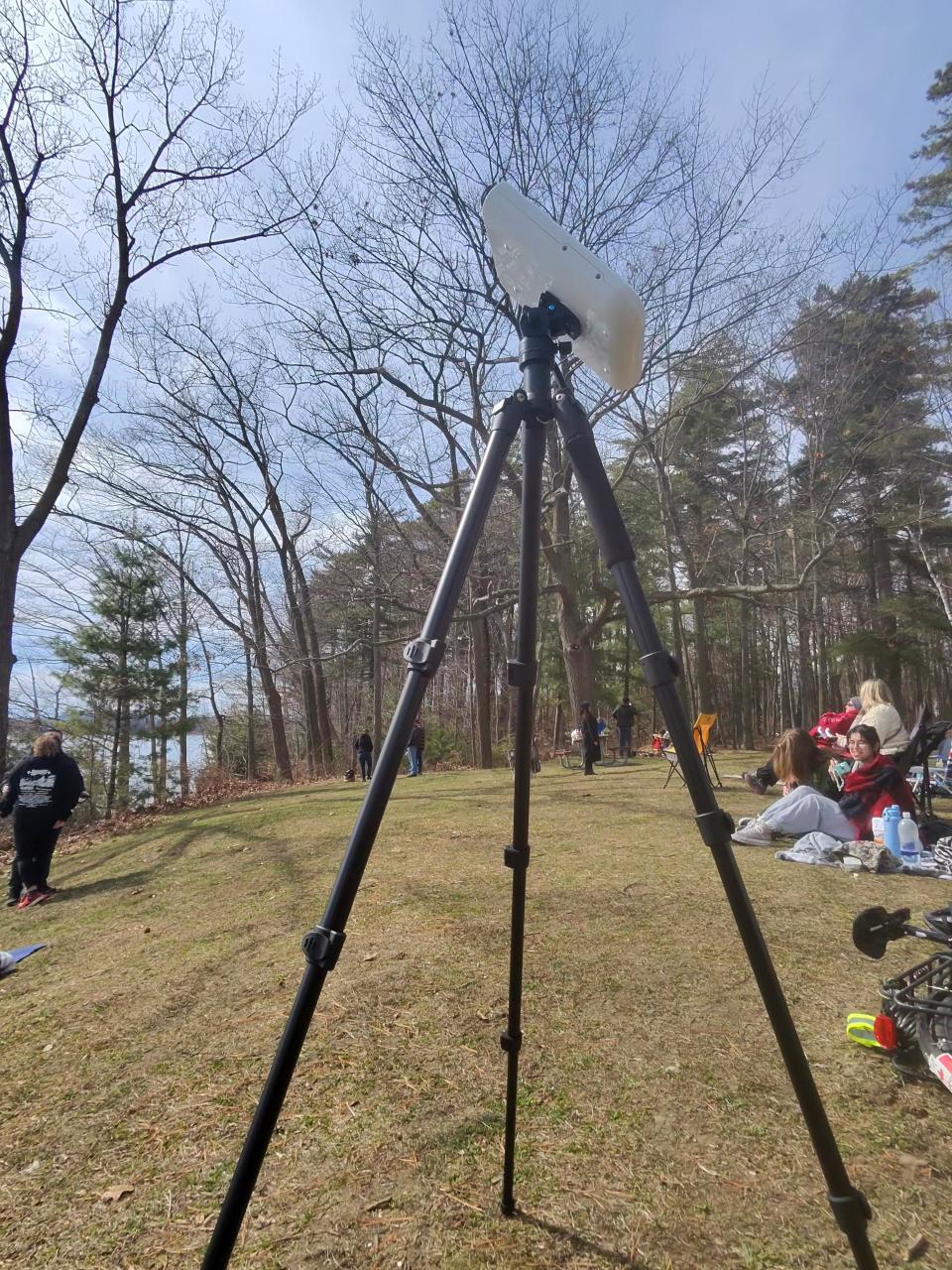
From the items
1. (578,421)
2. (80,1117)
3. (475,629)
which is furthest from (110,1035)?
(475,629)

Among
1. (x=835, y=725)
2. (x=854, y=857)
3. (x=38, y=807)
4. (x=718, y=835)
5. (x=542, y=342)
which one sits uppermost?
(x=542, y=342)

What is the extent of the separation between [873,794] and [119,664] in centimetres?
1991

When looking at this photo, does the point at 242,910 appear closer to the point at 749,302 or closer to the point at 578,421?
the point at 578,421

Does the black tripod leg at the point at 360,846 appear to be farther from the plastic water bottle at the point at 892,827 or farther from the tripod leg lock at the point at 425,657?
the plastic water bottle at the point at 892,827

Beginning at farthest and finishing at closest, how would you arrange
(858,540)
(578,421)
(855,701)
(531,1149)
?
(858,540), (855,701), (531,1149), (578,421)

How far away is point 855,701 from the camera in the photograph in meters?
7.42

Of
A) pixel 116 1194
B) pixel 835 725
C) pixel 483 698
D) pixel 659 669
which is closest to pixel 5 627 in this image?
pixel 116 1194

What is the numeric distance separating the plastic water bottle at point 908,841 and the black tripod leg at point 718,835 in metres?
4.16

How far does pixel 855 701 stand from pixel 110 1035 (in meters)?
7.57

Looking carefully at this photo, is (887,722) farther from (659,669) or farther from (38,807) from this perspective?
(38,807)

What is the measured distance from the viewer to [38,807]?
18.9 feet

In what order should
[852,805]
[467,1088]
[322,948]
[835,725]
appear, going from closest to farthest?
[322,948] → [467,1088] → [852,805] → [835,725]

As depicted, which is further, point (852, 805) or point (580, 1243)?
point (852, 805)

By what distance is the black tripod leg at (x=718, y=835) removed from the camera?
1.04m
